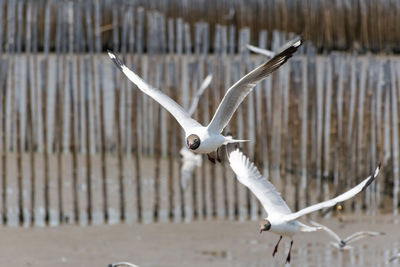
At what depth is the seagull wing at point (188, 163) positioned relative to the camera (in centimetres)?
1212

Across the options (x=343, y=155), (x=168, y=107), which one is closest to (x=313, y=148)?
(x=343, y=155)

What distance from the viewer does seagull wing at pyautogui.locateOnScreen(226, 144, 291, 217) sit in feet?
29.2

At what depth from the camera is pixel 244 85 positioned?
26.7ft

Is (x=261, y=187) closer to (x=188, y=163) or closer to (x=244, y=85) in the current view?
(x=244, y=85)

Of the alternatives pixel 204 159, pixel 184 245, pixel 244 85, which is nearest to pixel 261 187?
pixel 244 85

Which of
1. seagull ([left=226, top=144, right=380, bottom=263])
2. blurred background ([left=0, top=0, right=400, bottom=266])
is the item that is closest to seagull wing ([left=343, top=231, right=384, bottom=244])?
seagull ([left=226, top=144, right=380, bottom=263])

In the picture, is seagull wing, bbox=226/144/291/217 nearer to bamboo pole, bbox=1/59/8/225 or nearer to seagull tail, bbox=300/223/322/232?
seagull tail, bbox=300/223/322/232

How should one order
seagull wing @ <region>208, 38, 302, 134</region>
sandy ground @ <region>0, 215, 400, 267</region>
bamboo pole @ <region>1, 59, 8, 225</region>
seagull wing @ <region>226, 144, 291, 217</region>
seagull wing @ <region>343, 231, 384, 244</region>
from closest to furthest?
seagull wing @ <region>208, 38, 302, 134</region> < seagull wing @ <region>226, 144, 291, 217</region> < seagull wing @ <region>343, 231, 384, 244</region> < sandy ground @ <region>0, 215, 400, 267</region> < bamboo pole @ <region>1, 59, 8, 225</region>

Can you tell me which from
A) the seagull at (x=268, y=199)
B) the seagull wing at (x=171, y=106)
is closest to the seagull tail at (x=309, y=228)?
the seagull at (x=268, y=199)

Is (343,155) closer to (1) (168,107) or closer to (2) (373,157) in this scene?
(2) (373,157)

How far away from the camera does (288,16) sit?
79.0 feet

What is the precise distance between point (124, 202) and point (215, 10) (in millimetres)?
12897

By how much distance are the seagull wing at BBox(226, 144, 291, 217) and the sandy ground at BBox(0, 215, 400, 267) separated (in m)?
1.49

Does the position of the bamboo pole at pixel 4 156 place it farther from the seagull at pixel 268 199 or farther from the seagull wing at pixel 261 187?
the seagull wing at pixel 261 187
